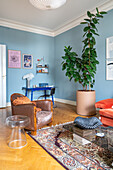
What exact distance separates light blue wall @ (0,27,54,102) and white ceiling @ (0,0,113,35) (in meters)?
0.47

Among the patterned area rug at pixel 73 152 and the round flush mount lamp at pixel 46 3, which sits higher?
the round flush mount lamp at pixel 46 3

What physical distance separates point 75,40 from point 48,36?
5.12ft

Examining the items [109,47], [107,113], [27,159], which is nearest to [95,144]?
[27,159]

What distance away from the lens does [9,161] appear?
1.68 meters

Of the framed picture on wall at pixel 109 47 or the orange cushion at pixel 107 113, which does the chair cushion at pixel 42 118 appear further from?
the framed picture on wall at pixel 109 47

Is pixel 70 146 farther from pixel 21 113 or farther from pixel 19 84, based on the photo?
pixel 19 84

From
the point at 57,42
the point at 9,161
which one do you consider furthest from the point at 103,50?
the point at 9,161

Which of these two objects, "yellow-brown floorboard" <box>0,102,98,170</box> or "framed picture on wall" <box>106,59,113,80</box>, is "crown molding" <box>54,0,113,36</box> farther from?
"yellow-brown floorboard" <box>0,102,98,170</box>

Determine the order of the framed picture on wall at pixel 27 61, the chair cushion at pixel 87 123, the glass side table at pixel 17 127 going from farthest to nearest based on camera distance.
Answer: the framed picture on wall at pixel 27 61 → the glass side table at pixel 17 127 → the chair cushion at pixel 87 123

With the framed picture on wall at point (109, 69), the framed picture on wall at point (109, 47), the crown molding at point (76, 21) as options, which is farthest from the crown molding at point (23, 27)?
the framed picture on wall at point (109, 69)

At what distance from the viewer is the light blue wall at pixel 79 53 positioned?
3953 mm

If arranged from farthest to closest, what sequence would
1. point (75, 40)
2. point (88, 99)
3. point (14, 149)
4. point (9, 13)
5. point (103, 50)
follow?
point (75, 40)
point (9, 13)
point (103, 50)
point (88, 99)
point (14, 149)

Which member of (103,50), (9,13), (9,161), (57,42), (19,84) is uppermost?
(9,13)

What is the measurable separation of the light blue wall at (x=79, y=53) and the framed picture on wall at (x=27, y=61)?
1.19 m
